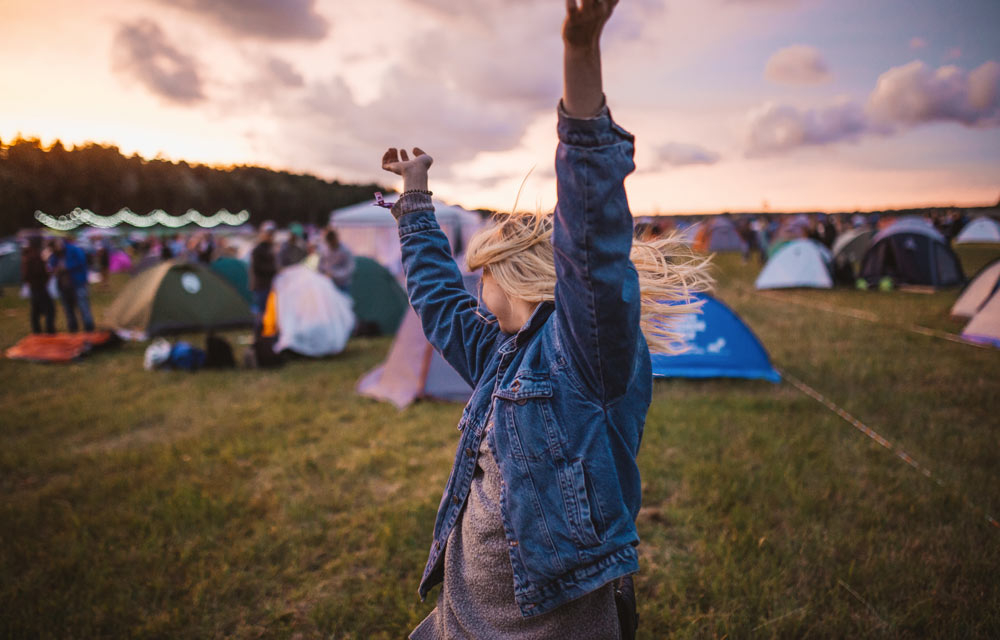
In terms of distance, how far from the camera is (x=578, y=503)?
1222mm

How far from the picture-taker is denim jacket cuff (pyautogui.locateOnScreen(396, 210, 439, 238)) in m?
1.63

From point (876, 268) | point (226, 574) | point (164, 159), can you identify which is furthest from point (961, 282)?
point (164, 159)

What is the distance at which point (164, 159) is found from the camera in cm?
7669

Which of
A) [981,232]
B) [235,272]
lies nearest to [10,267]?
[235,272]

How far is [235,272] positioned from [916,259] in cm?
1865

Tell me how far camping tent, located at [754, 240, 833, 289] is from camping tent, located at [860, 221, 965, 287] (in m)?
1.20

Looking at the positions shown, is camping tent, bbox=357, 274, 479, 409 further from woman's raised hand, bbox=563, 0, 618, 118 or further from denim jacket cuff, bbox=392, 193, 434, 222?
woman's raised hand, bbox=563, 0, 618, 118

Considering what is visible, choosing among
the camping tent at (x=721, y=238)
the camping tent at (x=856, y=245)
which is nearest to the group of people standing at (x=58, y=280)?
the camping tent at (x=856, y=245)

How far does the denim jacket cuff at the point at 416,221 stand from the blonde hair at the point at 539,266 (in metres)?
0.17

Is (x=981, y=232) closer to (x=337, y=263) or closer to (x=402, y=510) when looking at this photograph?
(x=337, y=263)

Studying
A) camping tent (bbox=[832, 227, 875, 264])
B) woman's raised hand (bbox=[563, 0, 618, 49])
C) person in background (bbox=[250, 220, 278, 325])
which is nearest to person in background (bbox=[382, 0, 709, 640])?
woman's raised hand (bbox=[563, 0, 618, 49])

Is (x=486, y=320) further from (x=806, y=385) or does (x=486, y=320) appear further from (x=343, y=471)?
(x=806, y=385)

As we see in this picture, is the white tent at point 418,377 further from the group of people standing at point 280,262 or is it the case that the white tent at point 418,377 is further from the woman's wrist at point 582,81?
the woman's wrist at point 582,81

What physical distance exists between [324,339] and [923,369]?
859 centimetres
